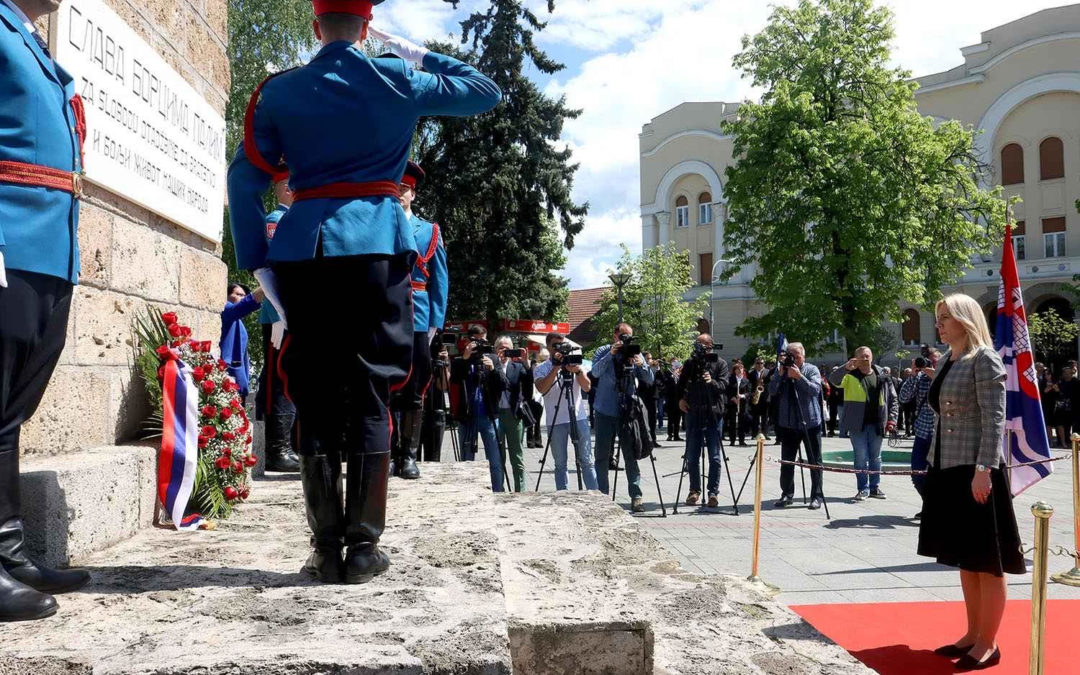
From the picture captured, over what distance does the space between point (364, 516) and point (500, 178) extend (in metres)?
26.9

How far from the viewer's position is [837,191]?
23.4m

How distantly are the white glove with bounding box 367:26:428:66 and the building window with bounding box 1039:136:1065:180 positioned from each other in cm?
3985

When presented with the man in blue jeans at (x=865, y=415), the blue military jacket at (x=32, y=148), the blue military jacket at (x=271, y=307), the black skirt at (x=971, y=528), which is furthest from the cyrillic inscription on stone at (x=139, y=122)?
the man in blue jeans at (x=865, y=415)

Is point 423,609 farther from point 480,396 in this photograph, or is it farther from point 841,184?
point 841,184

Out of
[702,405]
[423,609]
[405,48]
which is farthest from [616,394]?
[423,609]

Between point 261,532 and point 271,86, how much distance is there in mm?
1786

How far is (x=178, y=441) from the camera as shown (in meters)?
3.75

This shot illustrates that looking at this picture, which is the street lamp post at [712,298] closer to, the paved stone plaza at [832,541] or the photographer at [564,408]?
the paved stone plaza at [832,541]

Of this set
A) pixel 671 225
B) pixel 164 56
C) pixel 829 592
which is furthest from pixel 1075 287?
pixel 164 56

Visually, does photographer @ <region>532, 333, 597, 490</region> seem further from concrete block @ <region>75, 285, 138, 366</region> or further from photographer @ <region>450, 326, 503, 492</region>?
concrete block @ <region>75, 285, 138, 366</region>

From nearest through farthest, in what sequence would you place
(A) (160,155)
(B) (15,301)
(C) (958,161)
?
(B) (15,301) → (A) (160,155) → (C) (958,161)

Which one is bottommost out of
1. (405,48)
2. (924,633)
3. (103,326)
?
(924,633)

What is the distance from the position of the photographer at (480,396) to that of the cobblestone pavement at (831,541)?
1693mm

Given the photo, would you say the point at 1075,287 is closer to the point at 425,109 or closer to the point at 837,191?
the point at 837,191
